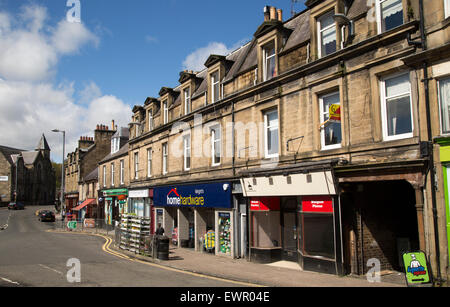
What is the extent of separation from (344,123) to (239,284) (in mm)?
6184

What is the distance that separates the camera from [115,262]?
1562cm

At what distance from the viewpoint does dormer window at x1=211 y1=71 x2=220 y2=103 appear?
791 inches

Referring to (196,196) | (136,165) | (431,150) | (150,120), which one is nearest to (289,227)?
(196,196)

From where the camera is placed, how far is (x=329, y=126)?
13.2 meters

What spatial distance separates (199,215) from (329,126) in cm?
996

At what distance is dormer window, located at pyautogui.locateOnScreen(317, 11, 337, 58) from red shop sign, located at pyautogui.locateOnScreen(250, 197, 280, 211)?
6.18 meters

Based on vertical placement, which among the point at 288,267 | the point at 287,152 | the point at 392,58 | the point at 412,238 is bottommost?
the point at 288,267

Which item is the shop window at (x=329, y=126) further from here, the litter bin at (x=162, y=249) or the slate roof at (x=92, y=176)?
the slate roof at (x=92, y=176)

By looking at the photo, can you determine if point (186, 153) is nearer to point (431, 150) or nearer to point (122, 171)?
point (431, 150)

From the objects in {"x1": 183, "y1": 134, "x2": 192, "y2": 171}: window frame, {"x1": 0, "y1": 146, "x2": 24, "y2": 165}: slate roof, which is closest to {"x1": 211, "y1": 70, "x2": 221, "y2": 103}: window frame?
{"x1": 183, "y1": 134, "x2": 192, "y2": 171}: window frame

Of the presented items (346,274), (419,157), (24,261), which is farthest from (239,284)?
(24,261)

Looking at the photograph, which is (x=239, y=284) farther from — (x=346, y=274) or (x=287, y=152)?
(x=287, y=152)

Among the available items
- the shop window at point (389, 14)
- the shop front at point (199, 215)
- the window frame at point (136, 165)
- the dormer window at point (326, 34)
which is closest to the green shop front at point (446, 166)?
the shop window at point (389, 14)

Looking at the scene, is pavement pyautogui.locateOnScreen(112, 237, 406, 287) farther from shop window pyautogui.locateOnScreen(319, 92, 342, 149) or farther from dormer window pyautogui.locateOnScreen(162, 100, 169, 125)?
dormer window pyautogui.locateOnScreen(162, 100, 169, 125)
